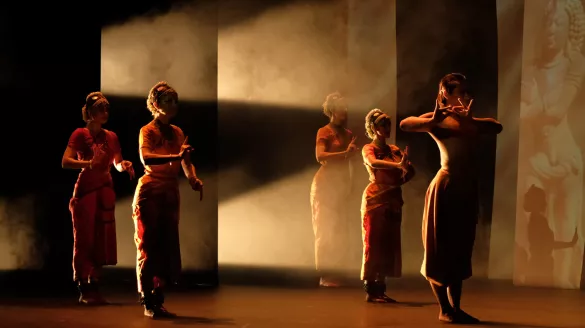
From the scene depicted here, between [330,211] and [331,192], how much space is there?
16 cm

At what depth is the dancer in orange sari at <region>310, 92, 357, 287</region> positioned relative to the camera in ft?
25.1

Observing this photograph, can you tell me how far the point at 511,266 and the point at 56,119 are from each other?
4124mm

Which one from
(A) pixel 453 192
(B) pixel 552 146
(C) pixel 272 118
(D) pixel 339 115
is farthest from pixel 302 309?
(C) pixel 272 118

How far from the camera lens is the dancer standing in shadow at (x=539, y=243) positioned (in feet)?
25.5

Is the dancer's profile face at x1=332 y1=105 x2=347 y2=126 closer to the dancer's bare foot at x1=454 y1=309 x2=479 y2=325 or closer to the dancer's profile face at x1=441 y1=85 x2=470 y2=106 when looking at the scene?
the dancer's profile face at x1=441 y1=85 x2=470 y2=106

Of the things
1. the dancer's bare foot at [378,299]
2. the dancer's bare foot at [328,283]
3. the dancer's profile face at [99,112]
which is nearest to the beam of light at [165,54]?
the dancer's profile face at [99,112]

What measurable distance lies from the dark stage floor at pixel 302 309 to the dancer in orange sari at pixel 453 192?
1.07ft

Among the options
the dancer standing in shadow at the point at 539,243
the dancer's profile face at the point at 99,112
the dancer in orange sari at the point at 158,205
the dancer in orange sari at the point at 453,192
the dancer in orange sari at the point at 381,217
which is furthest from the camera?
the dancer standing in shadow at the point at 539,243

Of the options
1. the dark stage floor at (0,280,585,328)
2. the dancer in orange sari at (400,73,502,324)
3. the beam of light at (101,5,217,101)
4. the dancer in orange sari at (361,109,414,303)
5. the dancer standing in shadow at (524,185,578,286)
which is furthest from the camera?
the dancer standing in shadow at (524,185,578,286)

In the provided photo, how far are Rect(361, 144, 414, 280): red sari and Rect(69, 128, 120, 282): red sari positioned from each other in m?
1.79

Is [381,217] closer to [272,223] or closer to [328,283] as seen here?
[328,283]

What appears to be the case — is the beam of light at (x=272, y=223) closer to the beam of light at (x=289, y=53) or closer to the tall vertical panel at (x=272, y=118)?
the tall vertical panel at (x=272, y=118)

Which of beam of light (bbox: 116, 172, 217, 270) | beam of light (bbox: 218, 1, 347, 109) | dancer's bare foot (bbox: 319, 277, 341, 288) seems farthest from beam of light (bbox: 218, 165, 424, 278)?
beam of light (bbox: 116, 172, 217, 270)

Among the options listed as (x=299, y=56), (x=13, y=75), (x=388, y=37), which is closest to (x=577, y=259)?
(x=388, y=37)
